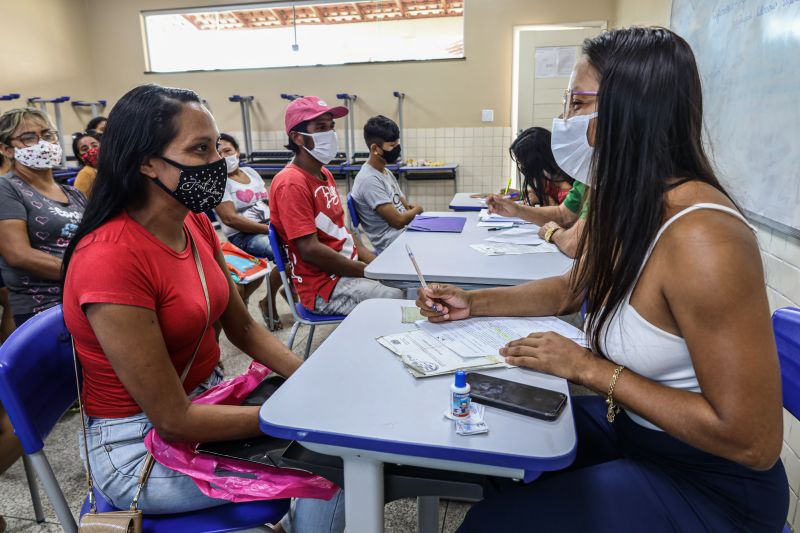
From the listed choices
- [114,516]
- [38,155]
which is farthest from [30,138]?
[114,516]

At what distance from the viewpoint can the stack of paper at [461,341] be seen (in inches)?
39.7

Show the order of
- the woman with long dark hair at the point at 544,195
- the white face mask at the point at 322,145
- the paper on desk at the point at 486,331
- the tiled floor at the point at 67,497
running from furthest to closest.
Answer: the white face mask at the point at 322,145, the woman with long dark hair at the point at 544,195, the tiled floor at the point at 67,497, the paper on desk at the point at 486,331

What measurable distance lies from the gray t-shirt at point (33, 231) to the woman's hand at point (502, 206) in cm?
185

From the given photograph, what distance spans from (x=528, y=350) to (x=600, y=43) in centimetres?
60

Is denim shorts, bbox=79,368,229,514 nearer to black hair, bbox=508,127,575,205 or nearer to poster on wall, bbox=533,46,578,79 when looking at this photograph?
black hair, bbox=508,127,575,205

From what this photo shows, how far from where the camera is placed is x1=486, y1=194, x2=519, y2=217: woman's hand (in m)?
2.47

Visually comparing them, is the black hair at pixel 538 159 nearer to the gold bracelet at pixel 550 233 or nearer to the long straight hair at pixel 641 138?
the gold bracelet at pixel 550 233

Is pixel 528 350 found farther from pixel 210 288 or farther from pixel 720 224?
pixel 210 288

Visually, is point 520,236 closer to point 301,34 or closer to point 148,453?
point 148,453

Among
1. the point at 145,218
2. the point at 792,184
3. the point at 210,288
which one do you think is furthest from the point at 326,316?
the point at 792,184

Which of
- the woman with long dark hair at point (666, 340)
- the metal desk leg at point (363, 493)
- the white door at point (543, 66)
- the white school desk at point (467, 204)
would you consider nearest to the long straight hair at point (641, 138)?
the woman with long dark hair at point (666, 340)

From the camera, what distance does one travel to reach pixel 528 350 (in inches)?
39.3

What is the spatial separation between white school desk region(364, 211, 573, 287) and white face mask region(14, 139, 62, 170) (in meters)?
1.54

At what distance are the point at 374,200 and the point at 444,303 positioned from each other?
6.54 ft
